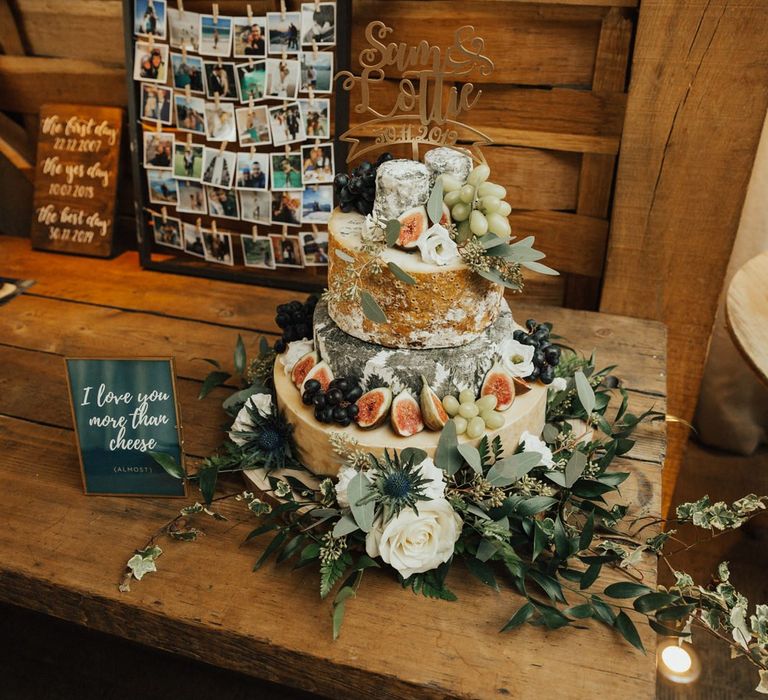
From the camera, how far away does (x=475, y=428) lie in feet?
4.64

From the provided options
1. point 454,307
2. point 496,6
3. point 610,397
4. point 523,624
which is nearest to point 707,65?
point 496,6

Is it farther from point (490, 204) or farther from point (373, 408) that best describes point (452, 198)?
point (373, 408)

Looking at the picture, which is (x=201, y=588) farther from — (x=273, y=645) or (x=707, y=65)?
(x=707, y=65)

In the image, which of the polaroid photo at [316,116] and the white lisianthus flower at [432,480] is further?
the polaroid photo at [316,116]

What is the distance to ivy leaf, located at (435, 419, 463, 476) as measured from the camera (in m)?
1.37

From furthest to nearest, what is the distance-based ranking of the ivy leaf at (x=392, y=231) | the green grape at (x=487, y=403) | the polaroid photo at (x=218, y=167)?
the polaroid photo at (x=218, y=167) → the green grape at (x=487, y=403) → the ivy leaf at (x=392, y=231)

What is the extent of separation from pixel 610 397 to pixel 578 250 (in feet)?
2.12

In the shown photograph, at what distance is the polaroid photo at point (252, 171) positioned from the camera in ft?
7.55

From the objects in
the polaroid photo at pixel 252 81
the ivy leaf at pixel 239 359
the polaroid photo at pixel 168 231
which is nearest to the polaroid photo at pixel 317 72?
the polaroid photo at pixel 252 81

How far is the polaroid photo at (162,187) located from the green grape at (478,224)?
4.50 ft

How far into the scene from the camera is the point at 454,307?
141 centimetres

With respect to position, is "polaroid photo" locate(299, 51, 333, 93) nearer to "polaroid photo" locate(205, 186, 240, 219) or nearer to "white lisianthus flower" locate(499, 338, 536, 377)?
"polaroid photo" locate(205, 186, 240, 219)

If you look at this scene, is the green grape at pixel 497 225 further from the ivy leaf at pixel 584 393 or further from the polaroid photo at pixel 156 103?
the polaroid photo at pixel 156 103

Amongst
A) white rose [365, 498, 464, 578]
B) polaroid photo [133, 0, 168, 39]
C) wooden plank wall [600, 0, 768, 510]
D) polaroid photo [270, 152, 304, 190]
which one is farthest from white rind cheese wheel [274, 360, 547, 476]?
polaroid photo [133, 0, 168, 39]
